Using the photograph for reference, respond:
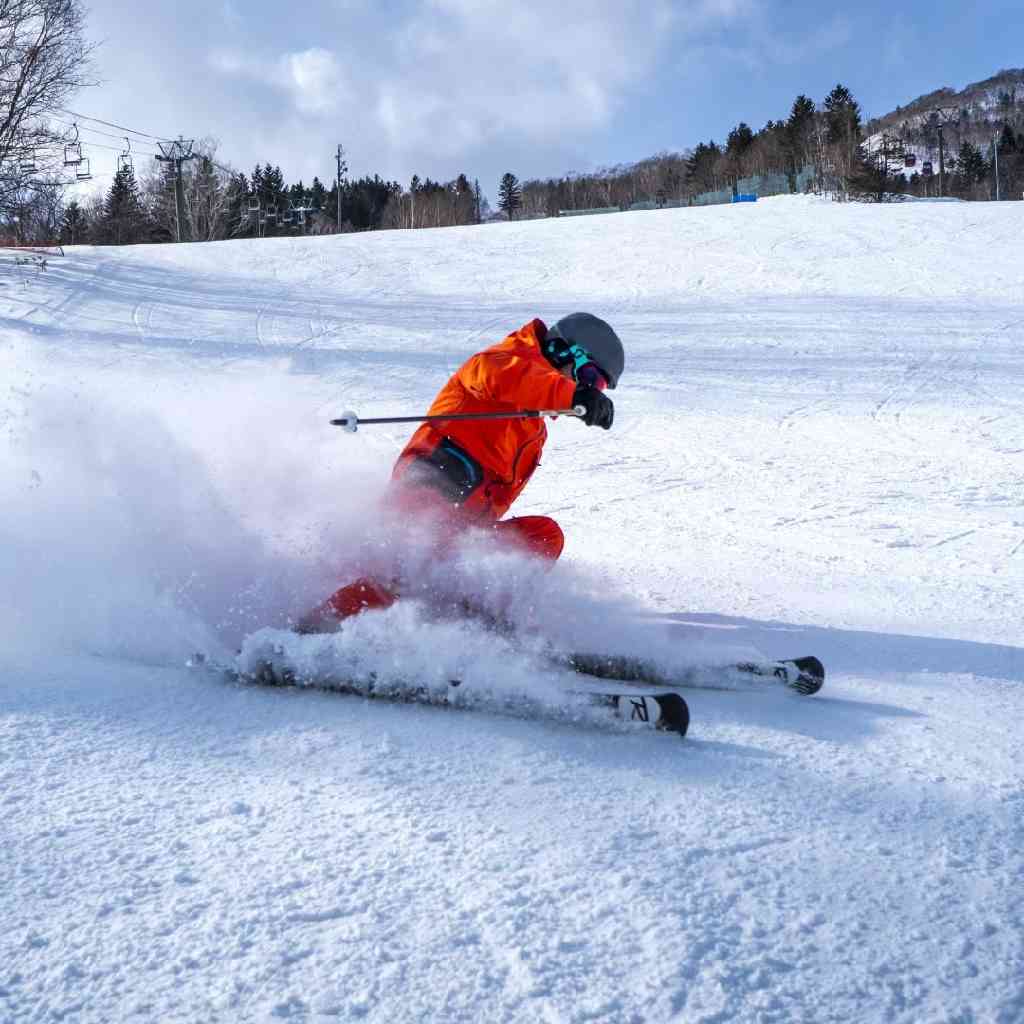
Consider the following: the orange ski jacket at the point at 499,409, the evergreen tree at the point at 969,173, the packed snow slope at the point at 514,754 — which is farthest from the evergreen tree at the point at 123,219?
the evergreen tree at the point at 969,173

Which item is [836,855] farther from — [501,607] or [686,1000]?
[501,607]

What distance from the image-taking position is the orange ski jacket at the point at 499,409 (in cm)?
352

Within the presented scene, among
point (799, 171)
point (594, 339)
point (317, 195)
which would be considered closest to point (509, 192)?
point (317, 195)

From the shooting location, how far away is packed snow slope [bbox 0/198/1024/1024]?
1.48m

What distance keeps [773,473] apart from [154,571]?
4.62m

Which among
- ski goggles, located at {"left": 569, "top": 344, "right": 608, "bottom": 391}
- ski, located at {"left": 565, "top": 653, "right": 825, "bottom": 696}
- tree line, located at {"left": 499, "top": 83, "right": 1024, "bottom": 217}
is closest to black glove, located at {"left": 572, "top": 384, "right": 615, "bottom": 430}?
ski goggles, located at {"left": 569, "top": 344, "right": 608, "bottom": 391}

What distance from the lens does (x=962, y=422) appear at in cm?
780

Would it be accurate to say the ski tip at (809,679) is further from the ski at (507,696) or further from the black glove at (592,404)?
the black glove at (592,404)

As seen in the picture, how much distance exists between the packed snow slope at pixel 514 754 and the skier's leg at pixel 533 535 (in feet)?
0.48

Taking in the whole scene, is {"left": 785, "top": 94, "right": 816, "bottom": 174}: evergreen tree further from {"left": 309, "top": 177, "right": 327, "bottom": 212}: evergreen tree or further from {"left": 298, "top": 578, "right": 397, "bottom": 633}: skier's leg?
{"left": 298, "top": 578, "right": 397, "bottom": 633}: skier's leg

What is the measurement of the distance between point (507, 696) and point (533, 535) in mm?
1139

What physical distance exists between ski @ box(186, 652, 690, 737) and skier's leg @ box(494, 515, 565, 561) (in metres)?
0.80

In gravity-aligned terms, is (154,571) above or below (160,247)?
below

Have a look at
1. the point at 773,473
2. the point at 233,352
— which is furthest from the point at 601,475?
the point at 233,352
